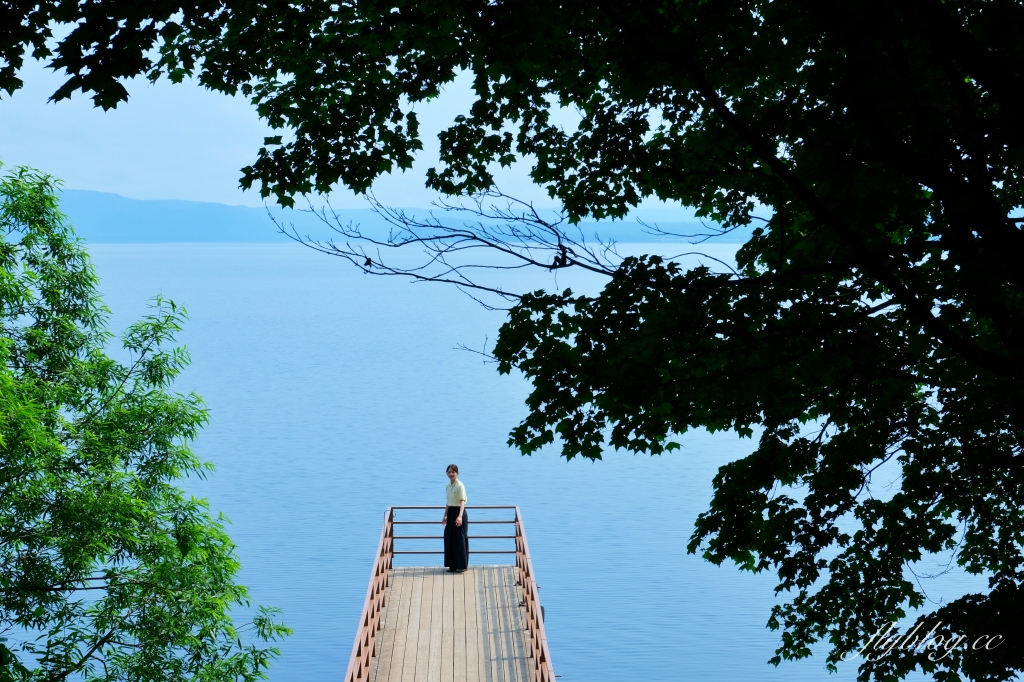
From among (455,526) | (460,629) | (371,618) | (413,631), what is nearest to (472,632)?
(460,629)

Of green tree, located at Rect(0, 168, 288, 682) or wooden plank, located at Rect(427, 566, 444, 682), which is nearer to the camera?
wooden plank, located at Rect(427, 566, 444, 682)

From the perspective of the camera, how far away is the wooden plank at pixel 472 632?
38.5 ft

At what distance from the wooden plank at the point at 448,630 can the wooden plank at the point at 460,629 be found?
40mm

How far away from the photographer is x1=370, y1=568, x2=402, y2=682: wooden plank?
1179 centimetres

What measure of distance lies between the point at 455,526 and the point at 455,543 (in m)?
0.36

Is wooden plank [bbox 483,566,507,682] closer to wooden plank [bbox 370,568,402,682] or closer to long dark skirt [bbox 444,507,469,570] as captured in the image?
long dark skirt [bbox 444,507,469,570]

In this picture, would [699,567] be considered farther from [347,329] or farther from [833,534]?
[347,329]

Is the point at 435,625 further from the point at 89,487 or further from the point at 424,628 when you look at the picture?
the point at 89,487

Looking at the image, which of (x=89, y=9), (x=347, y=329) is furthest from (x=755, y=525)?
(x=347, y=329)

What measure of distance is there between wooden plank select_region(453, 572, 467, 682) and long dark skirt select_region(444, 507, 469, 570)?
0.19 meters

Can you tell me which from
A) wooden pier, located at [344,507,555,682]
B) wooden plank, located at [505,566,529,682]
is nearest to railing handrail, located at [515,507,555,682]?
→ wooden pier, located at [344,507,555,682]

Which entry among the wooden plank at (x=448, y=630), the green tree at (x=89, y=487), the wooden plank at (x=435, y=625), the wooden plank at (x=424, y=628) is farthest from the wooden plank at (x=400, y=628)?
the green tree at (x=89, y=487)

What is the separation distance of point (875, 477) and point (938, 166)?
28844mm

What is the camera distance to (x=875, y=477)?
104ft
